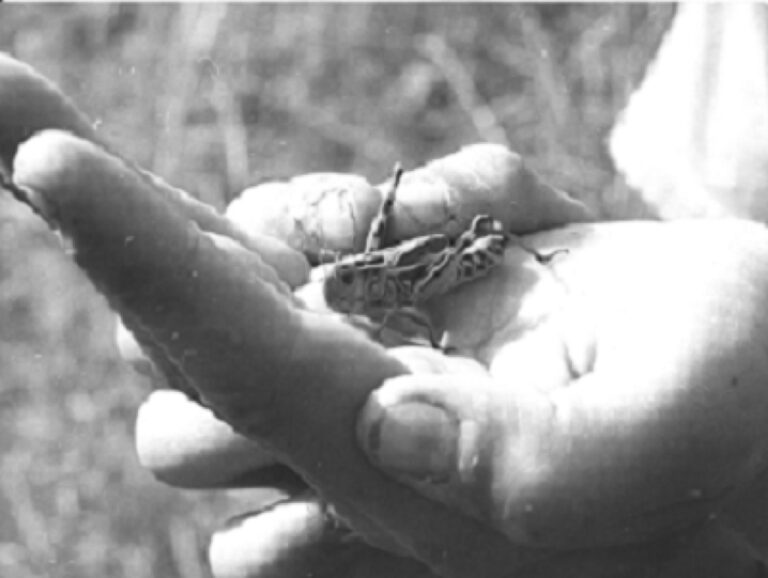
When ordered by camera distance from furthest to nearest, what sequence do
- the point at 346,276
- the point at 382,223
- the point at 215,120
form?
1. the point at 215,120
2. the point at 382,223
3. the point at 346,276

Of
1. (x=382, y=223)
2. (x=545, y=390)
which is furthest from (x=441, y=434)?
(x=382, y=223)

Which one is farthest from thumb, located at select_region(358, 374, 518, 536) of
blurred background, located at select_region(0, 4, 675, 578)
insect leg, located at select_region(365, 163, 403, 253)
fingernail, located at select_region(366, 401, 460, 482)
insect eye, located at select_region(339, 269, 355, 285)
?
blurred background, located at select_region(0, 4, 675, 578)

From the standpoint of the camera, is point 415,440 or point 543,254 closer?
point 415,440

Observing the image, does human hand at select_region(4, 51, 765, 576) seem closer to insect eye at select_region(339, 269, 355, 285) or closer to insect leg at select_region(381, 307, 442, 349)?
insect leg at select_region(381, 307, 442, 349)

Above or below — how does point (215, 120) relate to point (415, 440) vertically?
below

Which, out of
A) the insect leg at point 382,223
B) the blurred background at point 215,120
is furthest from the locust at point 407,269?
the blurred background at point 215,120

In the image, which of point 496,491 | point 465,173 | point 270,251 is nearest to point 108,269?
point 496,491

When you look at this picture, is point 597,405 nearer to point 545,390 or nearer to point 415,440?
point 545,390

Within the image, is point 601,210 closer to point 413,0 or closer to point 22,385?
point 413,0
